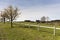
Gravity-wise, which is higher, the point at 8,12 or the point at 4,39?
the point at 8,12

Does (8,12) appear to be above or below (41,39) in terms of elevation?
above

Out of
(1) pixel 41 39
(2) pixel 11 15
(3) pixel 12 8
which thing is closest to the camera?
(1) pixel 41 39

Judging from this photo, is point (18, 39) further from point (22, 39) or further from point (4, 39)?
point (4, 39)

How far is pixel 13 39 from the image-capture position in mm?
16359

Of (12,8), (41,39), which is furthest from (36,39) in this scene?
(12,8)

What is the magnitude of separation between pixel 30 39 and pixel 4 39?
2.82 m

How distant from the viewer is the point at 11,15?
38.9 metres

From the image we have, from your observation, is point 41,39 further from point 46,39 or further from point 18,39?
point 18,39

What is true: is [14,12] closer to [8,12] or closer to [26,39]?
[8,12]

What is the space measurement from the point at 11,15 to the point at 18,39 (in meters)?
23.0

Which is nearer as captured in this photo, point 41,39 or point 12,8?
point 41,39

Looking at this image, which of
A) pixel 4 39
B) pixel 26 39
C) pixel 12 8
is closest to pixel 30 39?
pixel 26 39

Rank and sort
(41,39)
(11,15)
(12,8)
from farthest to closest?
1. (12,8)
2. (11,15)
3. (41,39)

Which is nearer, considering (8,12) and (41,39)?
(41,39)
